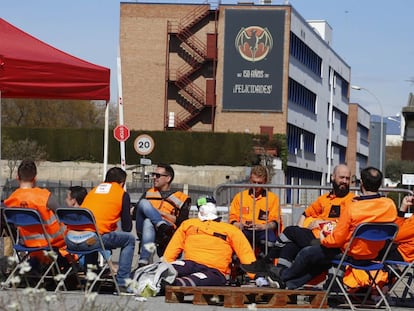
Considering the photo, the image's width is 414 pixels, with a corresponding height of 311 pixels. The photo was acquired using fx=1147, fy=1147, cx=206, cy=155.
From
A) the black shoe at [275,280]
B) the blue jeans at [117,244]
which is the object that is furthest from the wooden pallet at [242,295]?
the blue jeans at [117,244]

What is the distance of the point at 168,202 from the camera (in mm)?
13984

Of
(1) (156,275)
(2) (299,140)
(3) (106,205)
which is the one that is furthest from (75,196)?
(2) (299,140)

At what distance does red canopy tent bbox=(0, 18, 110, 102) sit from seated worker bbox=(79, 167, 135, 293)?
2070mm

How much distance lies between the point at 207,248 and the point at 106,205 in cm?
126

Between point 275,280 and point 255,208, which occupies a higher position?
point 255,208

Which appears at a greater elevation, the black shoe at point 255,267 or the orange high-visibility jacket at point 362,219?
the orange high-visibility jacket at point 362,219

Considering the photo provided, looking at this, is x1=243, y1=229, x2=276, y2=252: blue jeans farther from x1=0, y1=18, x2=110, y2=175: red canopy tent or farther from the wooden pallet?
x1=0, y1=18, x2=110, y2=175: red canopy tent

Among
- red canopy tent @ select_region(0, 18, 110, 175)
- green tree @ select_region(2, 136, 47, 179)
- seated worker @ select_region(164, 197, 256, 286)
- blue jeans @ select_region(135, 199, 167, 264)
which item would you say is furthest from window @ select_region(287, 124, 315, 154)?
seated worker @ select_region(164, 197, 256, 286)

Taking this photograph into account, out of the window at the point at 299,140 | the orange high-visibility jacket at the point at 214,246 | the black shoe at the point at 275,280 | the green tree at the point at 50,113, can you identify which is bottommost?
the black shoe at the point at 275,280

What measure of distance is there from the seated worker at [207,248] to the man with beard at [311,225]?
33 cm

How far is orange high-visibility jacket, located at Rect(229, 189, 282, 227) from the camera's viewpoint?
1444 centimetres

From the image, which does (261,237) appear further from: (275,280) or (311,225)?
(275,280)

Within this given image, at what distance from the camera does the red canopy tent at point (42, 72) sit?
14.0 metres

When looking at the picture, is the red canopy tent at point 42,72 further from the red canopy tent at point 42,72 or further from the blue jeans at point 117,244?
the blue jeans at point 117,244
